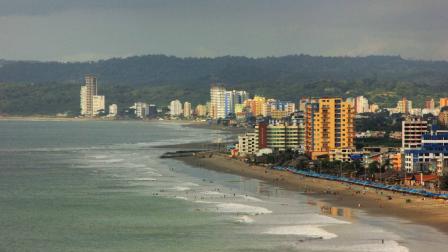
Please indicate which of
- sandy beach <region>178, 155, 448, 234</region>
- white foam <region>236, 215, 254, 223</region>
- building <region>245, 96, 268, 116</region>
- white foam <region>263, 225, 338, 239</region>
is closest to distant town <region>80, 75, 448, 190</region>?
sandy beach <region>178, 155, 448, 234</region>

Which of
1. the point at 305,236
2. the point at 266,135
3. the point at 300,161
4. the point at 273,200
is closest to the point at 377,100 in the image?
the point at 266,135

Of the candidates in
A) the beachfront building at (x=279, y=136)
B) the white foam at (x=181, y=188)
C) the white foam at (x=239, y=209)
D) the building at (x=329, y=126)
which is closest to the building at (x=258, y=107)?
the beachfront building at (x=279, y=136)

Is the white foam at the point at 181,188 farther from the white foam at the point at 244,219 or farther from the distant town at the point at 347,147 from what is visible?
the white foam at the point at 244,219

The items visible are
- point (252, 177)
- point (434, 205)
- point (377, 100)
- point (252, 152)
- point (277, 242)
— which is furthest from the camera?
point (377, 100)

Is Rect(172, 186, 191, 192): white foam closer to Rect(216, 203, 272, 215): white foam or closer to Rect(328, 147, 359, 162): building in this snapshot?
Rect(216, 203, 272, 215): white foam

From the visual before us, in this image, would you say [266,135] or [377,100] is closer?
[266,135]

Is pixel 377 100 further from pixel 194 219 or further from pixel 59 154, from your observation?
pixel 194 219

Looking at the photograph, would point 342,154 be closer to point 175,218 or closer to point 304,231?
point 175,218
